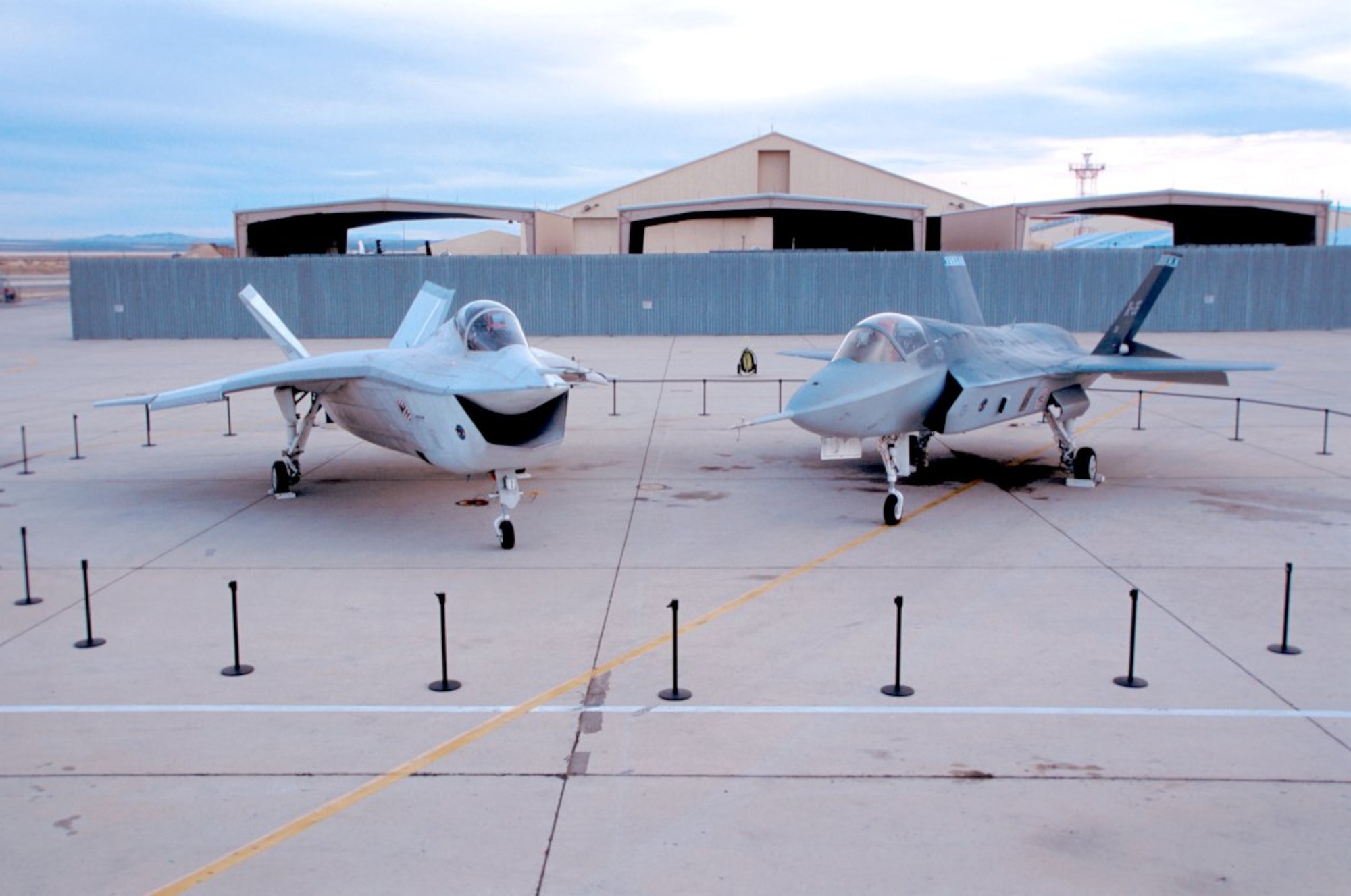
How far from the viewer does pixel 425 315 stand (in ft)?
61.0

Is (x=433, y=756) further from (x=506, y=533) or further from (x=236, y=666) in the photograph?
(x=506, y=533)

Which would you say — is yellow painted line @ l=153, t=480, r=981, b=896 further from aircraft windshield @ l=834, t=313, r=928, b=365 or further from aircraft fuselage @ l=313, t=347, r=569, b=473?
aircraft windshield @ l=834, t=313, r=928, b=365

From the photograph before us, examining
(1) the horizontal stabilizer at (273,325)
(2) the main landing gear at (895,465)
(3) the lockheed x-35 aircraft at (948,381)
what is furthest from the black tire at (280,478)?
(2) the main landing gear at (895,465)

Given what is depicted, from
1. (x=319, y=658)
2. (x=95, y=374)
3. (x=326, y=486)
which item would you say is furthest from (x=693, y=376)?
(x=319, y=658)

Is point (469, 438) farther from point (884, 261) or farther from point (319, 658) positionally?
point (884, 261)

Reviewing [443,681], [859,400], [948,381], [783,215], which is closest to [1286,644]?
[859,400]

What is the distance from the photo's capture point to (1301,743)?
26.1ft

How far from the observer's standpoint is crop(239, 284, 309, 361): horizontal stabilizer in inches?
726

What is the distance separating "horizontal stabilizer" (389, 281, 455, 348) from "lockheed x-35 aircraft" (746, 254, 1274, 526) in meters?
5.96

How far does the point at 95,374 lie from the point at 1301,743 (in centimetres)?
3345

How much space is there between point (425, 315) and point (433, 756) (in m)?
11.9

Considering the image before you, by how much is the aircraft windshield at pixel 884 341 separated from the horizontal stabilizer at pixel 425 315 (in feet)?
22.1

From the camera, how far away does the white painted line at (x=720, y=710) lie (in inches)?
334

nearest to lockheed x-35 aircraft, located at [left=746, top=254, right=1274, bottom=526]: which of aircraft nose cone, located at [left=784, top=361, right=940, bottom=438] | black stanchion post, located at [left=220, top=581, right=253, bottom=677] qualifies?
aircraft nose cone, located at [left=784, top=361, right=940, bottom=438]
